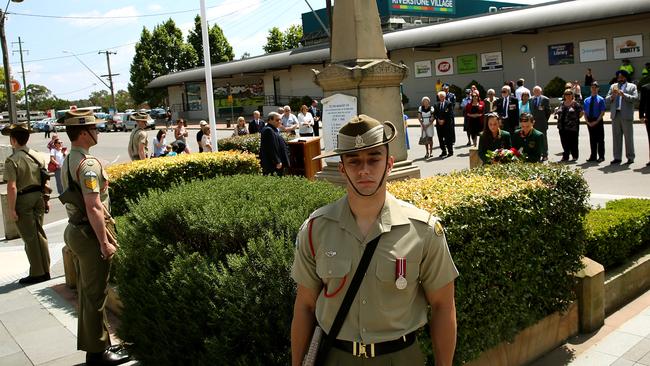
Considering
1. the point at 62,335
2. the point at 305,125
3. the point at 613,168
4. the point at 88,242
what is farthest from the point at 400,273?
the point at 305,125

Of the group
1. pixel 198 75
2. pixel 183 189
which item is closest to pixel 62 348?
pixel 183 189

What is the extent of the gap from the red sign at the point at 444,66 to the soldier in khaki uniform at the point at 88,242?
32.8m

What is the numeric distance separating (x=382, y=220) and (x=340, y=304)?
410 millimetres

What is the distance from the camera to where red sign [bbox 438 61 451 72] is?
36062 millimetres

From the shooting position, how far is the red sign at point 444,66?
1420 inches

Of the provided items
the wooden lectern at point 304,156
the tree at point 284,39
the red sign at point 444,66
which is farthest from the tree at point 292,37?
the wooden lectern at point 304,156

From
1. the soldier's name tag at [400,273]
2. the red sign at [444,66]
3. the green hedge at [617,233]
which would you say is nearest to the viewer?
the soldier's name tag at [400,273]

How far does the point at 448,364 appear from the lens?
8.86 feet

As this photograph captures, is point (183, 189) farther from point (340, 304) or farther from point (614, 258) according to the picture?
point (614, 258)

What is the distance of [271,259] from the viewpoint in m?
3.48

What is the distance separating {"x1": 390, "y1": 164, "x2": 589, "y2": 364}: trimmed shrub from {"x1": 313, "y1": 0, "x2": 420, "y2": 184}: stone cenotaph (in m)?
3.84

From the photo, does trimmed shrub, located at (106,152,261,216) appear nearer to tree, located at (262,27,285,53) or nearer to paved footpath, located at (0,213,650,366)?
paved footpath, located at (0,213,650,366)

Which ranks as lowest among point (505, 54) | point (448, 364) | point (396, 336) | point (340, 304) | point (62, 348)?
point (62, 348)

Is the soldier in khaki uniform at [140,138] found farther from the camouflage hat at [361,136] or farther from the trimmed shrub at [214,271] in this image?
the camouflage hat at [361,136]
